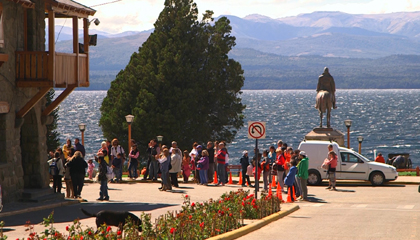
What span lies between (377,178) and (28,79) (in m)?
14.4

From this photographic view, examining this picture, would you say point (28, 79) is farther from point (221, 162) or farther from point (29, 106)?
point (221, 162)

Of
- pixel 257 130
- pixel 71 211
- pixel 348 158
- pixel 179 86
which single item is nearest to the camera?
pixel 71 211

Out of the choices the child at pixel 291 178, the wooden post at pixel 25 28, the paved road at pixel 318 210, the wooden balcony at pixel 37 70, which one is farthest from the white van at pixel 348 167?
the wooden post at pixel 25 28

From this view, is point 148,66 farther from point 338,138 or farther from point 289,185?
point 289,185

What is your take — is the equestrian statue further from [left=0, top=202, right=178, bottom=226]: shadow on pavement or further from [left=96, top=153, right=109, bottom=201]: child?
[left=0, top=202, right=178, bottom=226]: shadow on pavement

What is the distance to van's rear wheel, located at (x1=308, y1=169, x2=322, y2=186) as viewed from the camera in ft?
85.2

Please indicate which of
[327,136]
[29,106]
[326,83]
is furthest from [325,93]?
[29,106]

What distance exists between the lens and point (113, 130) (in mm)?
42750

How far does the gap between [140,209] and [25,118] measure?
4.98 m

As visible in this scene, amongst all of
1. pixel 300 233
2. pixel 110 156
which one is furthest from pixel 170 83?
pixel 300 233

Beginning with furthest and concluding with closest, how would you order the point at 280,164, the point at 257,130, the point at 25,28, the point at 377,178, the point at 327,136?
the point at 327,136, the point at 377,178, the point at 280,164, the point at 257,130, the point at 25,28

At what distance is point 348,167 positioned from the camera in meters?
25.9

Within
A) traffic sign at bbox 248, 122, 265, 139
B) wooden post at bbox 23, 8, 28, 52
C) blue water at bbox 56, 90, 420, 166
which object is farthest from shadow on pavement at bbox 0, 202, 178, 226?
blue water at bbox 56, 90, 420, 166

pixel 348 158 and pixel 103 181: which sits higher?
pixel 348 158
